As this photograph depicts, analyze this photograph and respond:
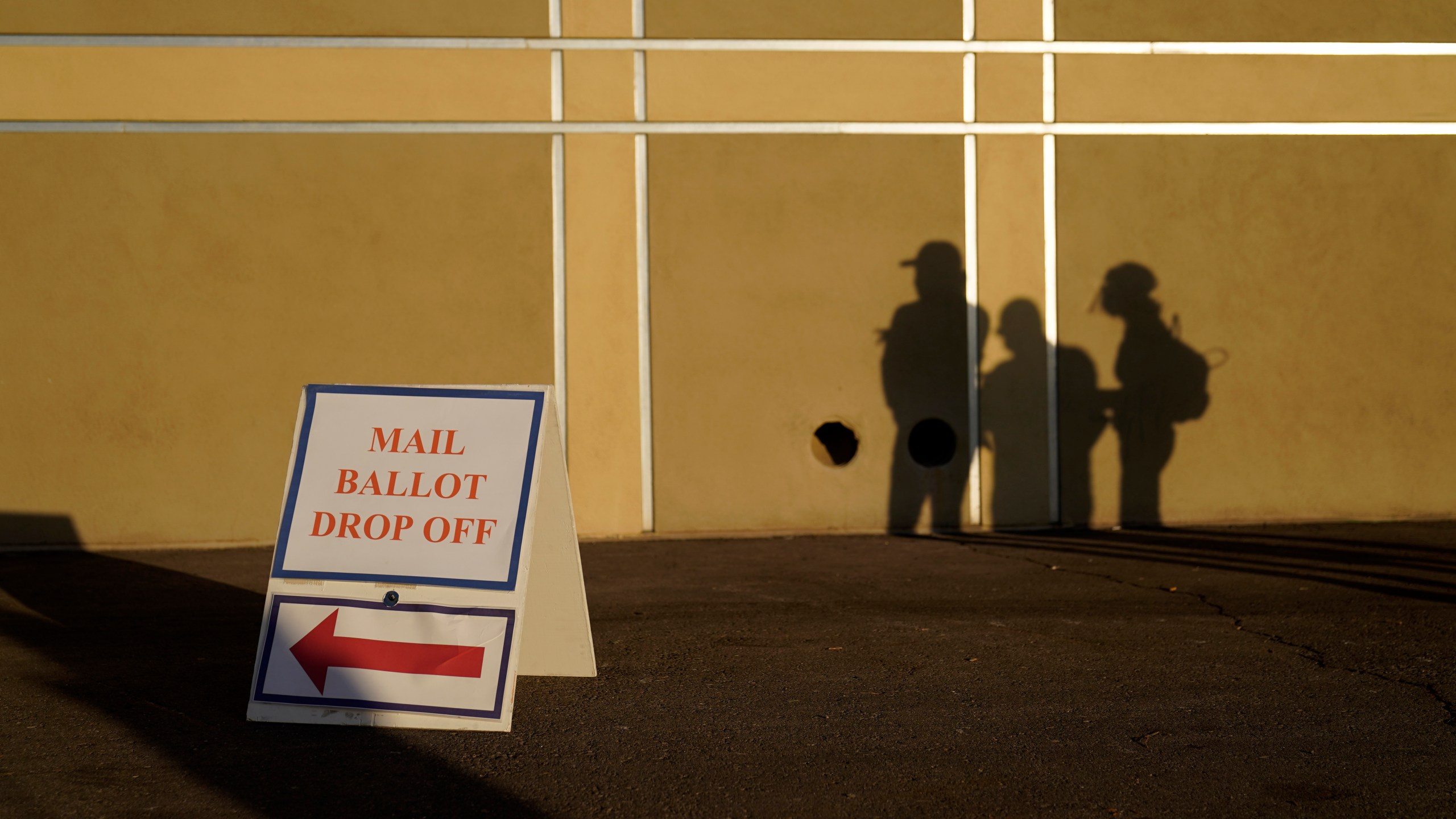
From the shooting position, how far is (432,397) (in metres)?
4.24

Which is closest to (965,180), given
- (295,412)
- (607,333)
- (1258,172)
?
(1258,172)

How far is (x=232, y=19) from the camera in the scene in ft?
26.2

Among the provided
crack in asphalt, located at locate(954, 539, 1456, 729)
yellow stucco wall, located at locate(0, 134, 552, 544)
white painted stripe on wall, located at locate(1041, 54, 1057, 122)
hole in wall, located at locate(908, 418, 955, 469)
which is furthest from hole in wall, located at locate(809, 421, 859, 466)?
white painted stripe on wall, located at locate(1041, 54, 1057, 122)

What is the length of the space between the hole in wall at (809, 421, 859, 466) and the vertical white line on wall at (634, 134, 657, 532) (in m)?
1.39

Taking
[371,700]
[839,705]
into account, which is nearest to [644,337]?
[839,705]

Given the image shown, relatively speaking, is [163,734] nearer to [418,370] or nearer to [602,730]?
[602,730]

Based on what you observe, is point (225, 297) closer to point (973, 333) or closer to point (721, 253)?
point (721, 253)

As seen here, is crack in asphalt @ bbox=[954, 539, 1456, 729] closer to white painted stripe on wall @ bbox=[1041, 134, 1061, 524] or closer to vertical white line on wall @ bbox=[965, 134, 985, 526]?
vertical white line on wall @ bbox=[965, 134, 985, 526]

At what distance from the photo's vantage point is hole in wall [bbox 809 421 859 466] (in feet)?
28.9

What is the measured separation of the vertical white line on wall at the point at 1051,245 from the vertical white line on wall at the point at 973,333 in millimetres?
557

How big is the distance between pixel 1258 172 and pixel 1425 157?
1395mm

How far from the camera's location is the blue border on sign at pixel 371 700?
3846 mm

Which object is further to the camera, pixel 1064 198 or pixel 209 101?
pixel 1064 198

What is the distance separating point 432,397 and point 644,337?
4.07m
